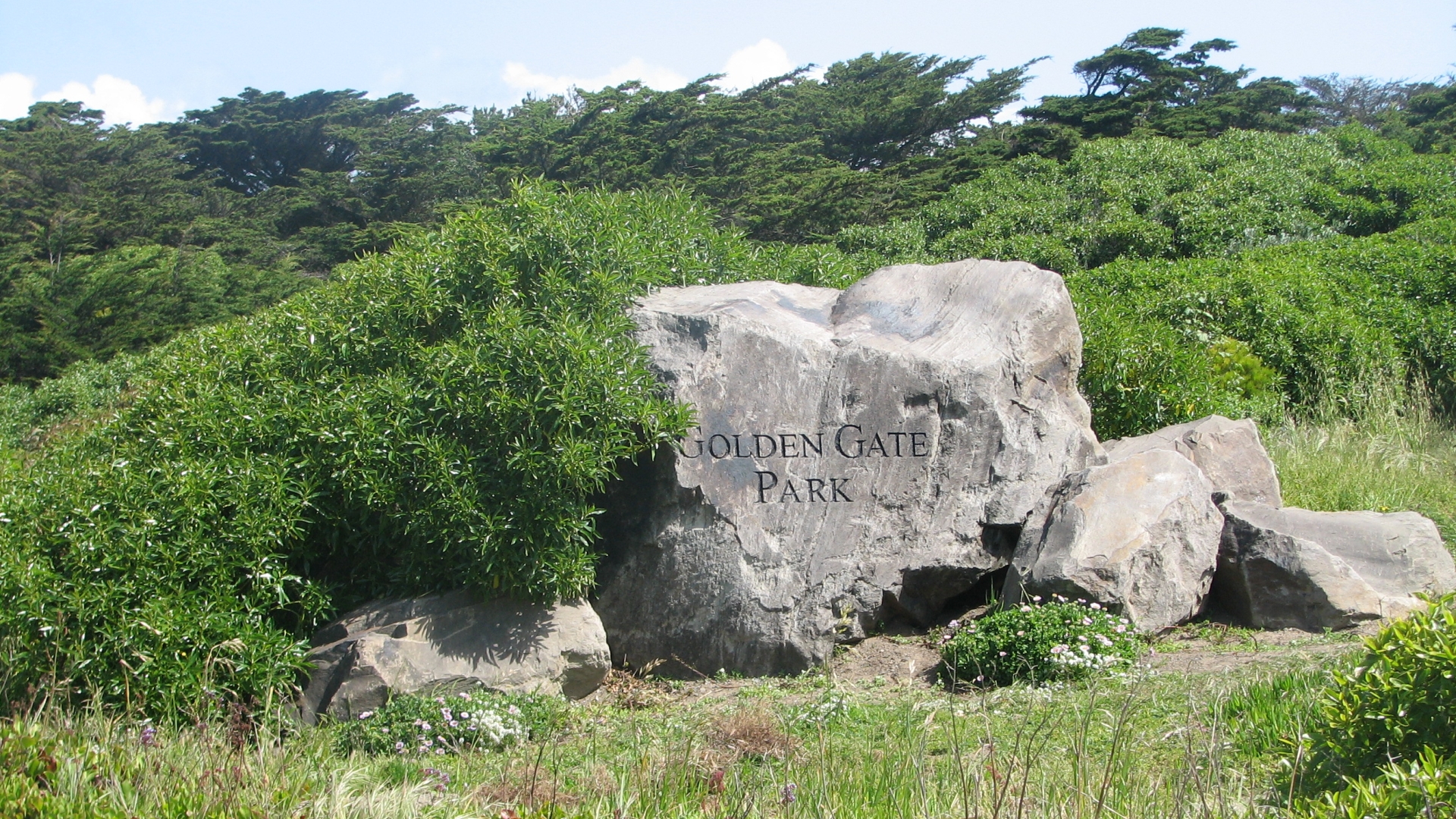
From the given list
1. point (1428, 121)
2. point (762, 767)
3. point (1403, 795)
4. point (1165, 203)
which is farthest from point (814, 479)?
point (1428, 121)

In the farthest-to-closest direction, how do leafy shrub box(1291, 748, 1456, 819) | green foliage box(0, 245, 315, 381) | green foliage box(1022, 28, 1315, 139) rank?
green foliage box(1022, 28, 1315, 139), green foliage box(0, 245, 315, 381), leafy shrub box(1291, 748, 1456, 819)

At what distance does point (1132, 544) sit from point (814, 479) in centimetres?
192

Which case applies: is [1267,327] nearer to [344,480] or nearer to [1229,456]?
[1229,456]

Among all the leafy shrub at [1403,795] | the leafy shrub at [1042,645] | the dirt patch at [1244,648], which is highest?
the leafy shrub at [1403,795]

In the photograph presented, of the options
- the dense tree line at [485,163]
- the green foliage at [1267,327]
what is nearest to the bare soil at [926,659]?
the green foliage at [1267,327]

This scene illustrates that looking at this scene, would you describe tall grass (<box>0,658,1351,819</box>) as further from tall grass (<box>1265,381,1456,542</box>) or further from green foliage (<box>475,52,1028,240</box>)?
green foliage (<box>475,52,1028,240</box>)

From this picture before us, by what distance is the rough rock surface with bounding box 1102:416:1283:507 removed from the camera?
7273 millimetres

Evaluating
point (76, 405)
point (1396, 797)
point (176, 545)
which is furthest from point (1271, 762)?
point (76, 405)

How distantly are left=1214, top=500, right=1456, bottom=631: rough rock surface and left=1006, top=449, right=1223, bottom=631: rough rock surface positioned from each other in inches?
8.8

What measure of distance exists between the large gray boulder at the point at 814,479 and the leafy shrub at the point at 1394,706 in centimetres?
325

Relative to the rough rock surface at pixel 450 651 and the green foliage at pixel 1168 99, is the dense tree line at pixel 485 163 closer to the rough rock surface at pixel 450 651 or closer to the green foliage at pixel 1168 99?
the green foliage at pixel 1168 99

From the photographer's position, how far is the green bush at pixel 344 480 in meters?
5.55

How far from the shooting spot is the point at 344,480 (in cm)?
604

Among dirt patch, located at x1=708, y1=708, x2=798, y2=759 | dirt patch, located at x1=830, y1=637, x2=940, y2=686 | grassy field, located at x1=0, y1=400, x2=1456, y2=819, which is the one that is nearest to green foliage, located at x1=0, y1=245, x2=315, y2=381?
dirt patch, located at x1=830, y1=637, x2=940, y2=686
